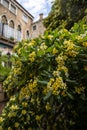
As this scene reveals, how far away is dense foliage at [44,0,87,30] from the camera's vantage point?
933cm

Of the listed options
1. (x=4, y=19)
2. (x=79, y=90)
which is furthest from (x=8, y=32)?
(x=79, y=90)

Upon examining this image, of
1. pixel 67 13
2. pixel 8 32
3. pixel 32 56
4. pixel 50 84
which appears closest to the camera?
Result: pixel 50 84

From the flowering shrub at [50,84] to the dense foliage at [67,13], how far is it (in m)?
5.68

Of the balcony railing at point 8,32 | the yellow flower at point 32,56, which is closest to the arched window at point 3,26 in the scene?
the balcony railing at point 8,32

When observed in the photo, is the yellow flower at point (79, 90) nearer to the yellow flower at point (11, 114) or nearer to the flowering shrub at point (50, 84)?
the flowering shrub at point (50, 84)

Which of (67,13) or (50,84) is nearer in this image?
(50,84)

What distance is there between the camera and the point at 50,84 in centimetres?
301

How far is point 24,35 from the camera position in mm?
26797

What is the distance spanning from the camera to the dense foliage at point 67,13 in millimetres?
9328

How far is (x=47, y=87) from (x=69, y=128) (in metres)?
1.14

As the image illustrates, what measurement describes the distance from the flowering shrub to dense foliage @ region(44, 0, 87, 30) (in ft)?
18.7

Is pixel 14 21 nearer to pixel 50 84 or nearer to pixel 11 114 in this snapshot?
pixel 11 114

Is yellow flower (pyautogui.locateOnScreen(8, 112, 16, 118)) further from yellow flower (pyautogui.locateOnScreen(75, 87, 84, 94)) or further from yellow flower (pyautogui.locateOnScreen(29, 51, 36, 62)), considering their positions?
yellow flower (pyautogui.locateOnScreen(75, 87, 84, 94))

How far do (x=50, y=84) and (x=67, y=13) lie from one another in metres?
7.11
